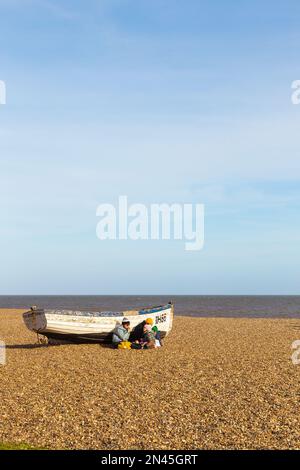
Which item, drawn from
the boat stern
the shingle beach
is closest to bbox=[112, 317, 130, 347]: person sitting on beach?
the shingle beach

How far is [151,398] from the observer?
43.0ft

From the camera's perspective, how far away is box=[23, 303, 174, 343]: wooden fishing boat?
72.7 feet

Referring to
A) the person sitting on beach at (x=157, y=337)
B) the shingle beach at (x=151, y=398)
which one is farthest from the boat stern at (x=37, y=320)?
the person sitting on beach at (x=157, y=337)

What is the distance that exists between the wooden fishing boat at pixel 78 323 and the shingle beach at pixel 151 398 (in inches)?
30.6

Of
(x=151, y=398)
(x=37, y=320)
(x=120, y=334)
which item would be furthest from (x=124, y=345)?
(x=151, y=398)

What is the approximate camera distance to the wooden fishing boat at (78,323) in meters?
22.2

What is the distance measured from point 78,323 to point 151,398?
10.1 m

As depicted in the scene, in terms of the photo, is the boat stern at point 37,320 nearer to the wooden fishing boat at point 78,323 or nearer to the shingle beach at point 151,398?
the wooden fishing boat at point 78,323

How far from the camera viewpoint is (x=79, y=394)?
1362cm
